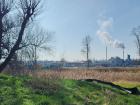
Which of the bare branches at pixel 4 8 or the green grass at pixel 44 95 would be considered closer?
the green grass at pixel 44 95

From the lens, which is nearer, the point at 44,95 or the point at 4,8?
the point at 44,95

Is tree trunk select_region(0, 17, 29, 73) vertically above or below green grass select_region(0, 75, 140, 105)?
above

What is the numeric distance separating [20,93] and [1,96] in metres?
0.84

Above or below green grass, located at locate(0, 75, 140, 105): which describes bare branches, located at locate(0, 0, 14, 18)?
above

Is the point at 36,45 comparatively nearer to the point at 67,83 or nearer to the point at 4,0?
the point at 4,0

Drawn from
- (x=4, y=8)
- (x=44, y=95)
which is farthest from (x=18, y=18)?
(x=44, y=95)

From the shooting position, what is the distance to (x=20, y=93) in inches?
379

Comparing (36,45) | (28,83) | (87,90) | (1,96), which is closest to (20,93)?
(1,96)

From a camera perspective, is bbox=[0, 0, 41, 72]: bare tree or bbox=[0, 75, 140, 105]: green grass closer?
bbox=[0, 75, 140, 105]: green grass

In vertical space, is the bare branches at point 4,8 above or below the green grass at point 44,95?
above

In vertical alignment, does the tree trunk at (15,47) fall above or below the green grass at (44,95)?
above

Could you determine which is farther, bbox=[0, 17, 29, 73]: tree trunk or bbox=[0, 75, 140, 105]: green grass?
bbox=[0, 17, 29, 73]: tree trunk

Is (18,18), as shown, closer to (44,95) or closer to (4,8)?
(4,8)

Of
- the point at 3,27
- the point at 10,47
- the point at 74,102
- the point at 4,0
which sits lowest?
the point at 74,102
